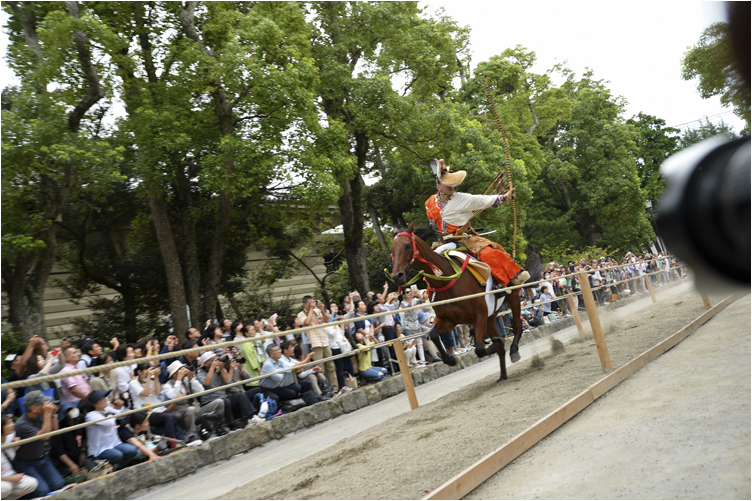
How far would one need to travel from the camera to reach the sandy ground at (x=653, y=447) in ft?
8.97

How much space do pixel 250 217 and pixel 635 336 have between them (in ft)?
36.4

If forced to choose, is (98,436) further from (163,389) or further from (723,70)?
(723,70)

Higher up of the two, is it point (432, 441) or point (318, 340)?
point (318, 340)

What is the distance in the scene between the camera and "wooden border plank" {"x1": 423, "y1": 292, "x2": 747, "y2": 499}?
3.15m

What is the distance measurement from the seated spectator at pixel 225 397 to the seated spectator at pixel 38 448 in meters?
1.89

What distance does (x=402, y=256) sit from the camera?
6.51 metres

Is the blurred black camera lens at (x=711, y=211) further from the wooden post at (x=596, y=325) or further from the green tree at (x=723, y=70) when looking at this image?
the wooden post at (x=596, y=325)

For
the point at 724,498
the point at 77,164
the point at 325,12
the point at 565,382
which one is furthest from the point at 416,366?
the point at 325,12

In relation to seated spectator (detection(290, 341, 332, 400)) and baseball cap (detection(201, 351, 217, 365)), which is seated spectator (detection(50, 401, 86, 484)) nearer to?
baseball cap (detection(201, 351, 217, 365))

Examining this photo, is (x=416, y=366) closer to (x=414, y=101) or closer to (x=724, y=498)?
(x=724, y=498)

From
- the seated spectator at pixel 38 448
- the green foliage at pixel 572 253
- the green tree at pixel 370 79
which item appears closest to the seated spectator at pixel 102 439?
the seated spectator at pixel 38 448

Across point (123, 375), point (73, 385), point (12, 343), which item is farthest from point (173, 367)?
point (12, 343)

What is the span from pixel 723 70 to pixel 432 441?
12.0ft

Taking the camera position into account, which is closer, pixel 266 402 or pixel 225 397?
pixel 225 397
